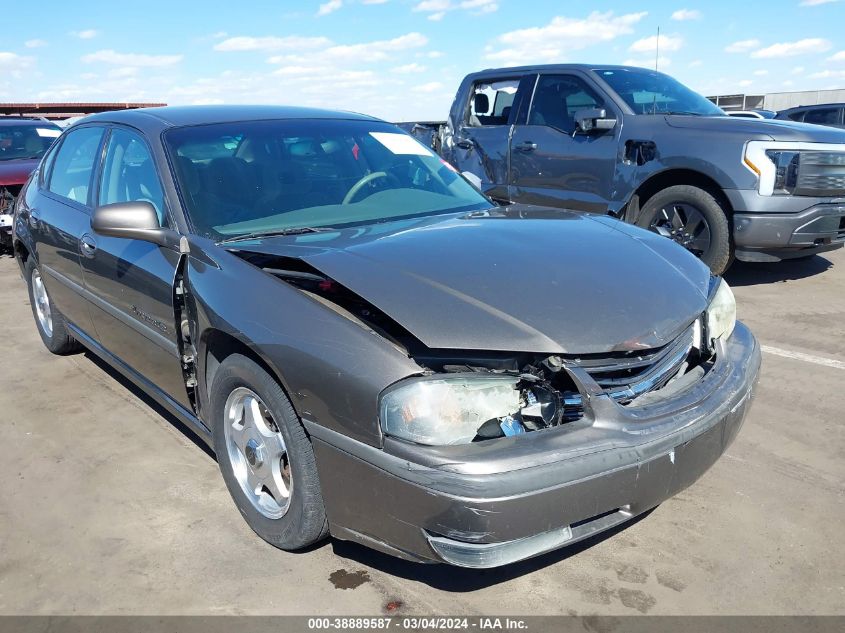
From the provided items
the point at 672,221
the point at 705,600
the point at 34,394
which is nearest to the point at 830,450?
the point at 705,600

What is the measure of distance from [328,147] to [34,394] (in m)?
2.39

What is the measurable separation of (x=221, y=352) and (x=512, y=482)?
50.4 inches

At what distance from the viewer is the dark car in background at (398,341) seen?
208 centimetres

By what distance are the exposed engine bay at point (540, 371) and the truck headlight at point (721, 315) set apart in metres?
0.31

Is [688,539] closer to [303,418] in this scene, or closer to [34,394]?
[303,418]

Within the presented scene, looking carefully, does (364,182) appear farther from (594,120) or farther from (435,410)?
(594,120)

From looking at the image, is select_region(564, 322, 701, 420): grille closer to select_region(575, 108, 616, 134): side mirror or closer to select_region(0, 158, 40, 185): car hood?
select_region(575, 108, 616, 134): side mirror

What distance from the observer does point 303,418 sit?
7.56ft

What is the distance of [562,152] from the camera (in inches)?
263

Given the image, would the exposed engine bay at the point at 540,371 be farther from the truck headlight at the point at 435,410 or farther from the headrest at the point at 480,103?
the headrest at the point at 480,103

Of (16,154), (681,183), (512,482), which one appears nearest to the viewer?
(512,482)

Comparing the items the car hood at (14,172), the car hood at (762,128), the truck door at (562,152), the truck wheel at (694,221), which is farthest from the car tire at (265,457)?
the car hood at (14,172)

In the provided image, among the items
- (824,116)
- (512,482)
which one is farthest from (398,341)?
(824,116)

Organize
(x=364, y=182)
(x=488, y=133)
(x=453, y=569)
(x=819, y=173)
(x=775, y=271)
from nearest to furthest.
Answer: (x=453, y=569), (x=364, y=182), (x=819, y=173), (x=775, y=271), (x=488, y=133)
